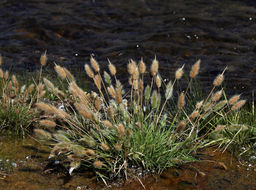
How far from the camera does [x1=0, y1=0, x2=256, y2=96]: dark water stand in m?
8.38

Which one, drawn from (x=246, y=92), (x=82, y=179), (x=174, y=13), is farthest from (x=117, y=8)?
(x=82, y=179)

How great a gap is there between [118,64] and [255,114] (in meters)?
3.85

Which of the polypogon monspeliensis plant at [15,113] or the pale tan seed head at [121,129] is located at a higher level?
the pale tan seed head at [121,129]

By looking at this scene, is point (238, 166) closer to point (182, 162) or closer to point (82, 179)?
point (182, 162)

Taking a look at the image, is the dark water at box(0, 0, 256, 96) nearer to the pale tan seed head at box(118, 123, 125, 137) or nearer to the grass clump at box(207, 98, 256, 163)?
the grass clump at box(207, 98, 256, 163)

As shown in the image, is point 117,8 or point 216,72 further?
point 117,8

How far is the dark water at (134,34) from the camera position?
838cm

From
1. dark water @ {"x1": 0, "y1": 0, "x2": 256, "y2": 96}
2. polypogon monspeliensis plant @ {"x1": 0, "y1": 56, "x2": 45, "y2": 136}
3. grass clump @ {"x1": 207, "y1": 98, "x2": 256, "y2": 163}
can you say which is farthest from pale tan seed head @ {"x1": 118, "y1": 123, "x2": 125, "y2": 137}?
dark water @ {"x1": 0, "y1": 0, "x2": 256, "y2": 96}

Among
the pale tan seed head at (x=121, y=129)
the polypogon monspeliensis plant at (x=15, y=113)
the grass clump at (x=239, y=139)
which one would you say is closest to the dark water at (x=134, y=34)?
the grass clump at (x=239, y=139)

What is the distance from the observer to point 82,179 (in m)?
4.20

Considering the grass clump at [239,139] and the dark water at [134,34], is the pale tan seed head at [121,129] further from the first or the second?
the dark water at [134,34]

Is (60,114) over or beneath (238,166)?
over

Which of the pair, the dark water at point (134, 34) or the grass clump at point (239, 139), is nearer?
the grass clump at point (239, 139)

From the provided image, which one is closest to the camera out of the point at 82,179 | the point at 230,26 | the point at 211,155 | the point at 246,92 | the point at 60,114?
the point at 60,114
